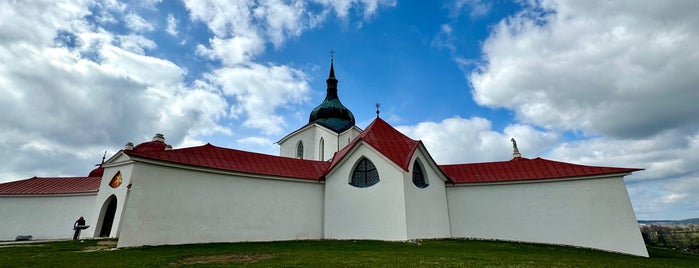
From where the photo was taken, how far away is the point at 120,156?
16.6 metres

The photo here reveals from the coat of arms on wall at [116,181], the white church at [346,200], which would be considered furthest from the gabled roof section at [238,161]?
the coat of arms on wall at [116,181]

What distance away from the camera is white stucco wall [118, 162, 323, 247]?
39.3 ft

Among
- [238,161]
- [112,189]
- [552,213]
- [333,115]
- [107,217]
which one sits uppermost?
[333,115]

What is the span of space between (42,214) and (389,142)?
21582 millimetres

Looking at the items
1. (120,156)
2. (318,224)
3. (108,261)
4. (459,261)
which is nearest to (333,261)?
(459,261)

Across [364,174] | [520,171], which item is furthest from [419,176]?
[520,171]

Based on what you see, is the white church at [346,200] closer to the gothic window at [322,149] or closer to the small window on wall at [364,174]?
the small window on wall at [364,174]

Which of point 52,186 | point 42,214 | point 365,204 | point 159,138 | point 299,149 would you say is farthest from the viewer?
point 299,149

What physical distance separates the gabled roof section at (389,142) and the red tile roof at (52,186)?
1565 centimetres

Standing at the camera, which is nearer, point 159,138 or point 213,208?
point 213,208

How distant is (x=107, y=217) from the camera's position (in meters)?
16.7

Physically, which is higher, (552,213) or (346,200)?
(346,200)

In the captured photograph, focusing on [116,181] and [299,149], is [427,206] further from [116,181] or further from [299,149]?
[299,149]

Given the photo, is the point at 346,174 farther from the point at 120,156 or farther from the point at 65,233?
the point at 65,233
